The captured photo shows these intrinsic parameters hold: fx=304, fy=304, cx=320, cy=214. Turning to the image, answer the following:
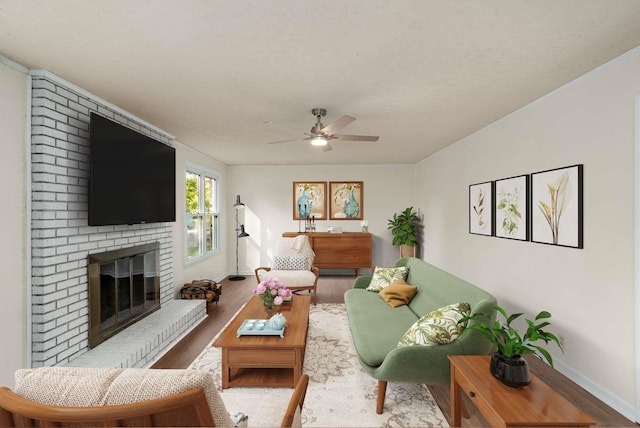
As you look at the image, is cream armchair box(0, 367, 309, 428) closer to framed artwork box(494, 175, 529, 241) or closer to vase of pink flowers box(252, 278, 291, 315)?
vase of pink flowers box(252, 278, 291, 315)

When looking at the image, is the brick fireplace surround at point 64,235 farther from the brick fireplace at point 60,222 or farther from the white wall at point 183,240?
the white wall at point 183,240

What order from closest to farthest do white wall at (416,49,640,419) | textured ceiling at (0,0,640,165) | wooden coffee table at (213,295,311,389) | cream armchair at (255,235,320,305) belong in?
textured ceiling at (0,0,640,165) → white wall at (416,49,640,419) → wooden coffee table at (213,295,311,389) → cream armchair at (255,235,320,305)

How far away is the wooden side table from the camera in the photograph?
1315mm

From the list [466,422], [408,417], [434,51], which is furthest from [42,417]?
[434,51]

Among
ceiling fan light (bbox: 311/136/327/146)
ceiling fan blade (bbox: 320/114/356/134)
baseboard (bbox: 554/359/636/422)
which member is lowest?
baseboard (bbox: 554/359/636/422)

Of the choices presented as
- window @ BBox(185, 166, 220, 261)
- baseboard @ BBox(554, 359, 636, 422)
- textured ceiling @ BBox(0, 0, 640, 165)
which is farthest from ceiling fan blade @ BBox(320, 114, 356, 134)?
window @ BBox(185, 166, 220, 261)

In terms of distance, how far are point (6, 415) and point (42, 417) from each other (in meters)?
0.16

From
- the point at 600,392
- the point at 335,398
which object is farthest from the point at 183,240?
the point at 600,392

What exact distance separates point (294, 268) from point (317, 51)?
3721 millimetres

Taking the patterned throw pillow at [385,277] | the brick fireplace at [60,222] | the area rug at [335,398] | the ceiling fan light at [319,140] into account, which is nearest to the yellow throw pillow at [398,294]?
the patterned throw pillow at [385,277]

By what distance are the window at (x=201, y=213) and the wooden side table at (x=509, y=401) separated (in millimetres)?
4299

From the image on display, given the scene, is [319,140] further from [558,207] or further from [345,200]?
[345,200]

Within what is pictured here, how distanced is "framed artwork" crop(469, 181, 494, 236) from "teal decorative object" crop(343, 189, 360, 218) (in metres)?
2.86

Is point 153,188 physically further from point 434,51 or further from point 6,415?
point 434,51
